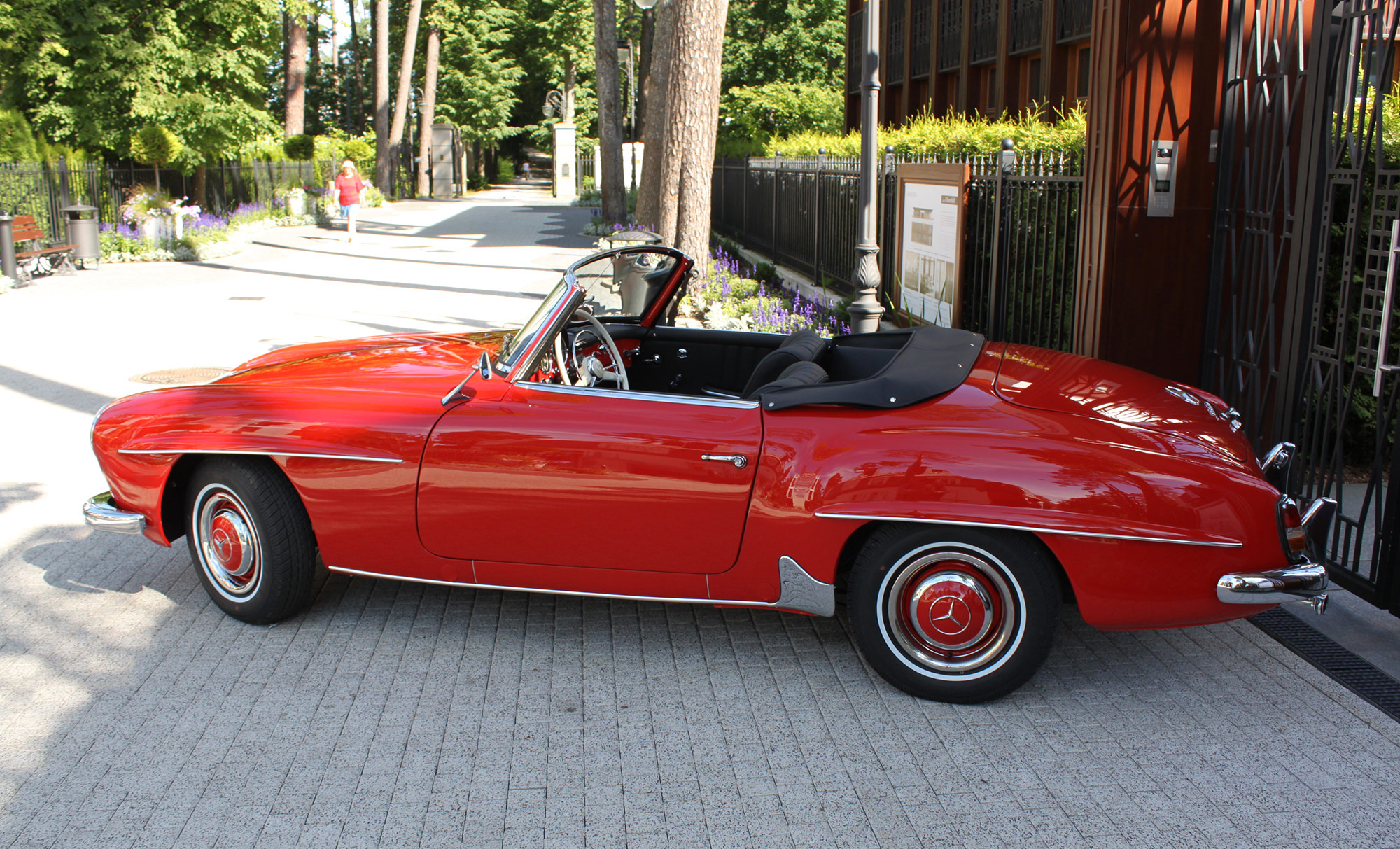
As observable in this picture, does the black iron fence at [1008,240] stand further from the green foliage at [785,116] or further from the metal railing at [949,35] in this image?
the green foliage at [785,116]

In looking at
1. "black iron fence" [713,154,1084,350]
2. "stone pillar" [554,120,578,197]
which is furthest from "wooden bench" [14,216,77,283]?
"stone pillar" [554,120,578,197]

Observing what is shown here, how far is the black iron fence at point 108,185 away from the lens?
18.1 meters

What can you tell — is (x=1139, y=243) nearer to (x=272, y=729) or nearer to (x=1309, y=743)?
(x=1309, y=743)

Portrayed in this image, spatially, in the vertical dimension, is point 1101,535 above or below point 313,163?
below

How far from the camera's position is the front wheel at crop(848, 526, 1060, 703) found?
3604 mm

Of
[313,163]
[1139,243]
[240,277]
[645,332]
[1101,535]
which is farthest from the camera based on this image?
[313,163]

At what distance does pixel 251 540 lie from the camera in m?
4.30

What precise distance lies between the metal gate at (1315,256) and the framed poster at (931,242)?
244 cm

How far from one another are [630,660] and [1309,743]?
7.50ft

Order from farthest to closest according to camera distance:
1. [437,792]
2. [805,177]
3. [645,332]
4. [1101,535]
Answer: [805,177]
[645,332]
[1101,535]
[437,792]

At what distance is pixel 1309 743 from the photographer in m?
3.54

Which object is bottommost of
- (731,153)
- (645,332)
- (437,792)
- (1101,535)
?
(437,792)

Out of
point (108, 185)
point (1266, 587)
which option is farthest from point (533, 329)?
point (108, 185)

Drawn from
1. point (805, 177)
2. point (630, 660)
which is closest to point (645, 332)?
point (630, 660)
